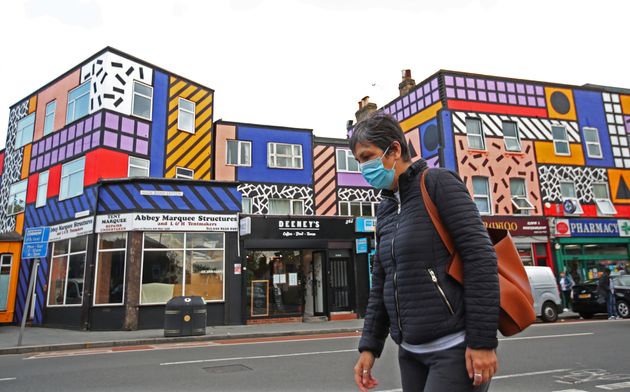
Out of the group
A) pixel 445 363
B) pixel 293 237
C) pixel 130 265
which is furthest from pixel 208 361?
pixel 293 237

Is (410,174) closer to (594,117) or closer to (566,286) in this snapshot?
(566,286)

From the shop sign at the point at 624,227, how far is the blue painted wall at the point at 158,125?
77.1 ft

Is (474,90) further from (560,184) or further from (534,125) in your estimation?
(560,184)

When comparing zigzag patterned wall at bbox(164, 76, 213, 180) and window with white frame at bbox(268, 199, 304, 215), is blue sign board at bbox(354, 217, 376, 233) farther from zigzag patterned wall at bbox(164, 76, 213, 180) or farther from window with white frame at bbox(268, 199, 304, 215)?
zigzag patterned wall at bbox(164, 76, 213, 180)

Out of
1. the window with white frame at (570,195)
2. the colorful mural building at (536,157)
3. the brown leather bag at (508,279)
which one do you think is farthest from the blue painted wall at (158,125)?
the window with white frame at (570,195)

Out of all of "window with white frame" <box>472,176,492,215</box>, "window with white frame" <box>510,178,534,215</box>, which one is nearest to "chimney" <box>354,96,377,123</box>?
"window with white frame" <box>472,176,492,215</box>

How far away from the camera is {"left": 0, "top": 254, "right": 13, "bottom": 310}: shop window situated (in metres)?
20.9

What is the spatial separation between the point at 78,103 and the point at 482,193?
765 inches

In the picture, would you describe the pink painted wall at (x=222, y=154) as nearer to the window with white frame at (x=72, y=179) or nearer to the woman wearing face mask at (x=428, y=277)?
the window with white frame at (x=72, y=179)

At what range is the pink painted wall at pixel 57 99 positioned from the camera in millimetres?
20781

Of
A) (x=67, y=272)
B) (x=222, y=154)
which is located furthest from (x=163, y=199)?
(x=222, y=154)

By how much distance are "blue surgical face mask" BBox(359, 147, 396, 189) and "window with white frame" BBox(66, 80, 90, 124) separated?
19521mm

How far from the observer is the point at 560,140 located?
25.5 metres

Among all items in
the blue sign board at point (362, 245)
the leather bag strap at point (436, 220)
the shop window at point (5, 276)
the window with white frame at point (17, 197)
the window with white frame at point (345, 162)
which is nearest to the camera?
the leather bag strap at point (436, 220)
